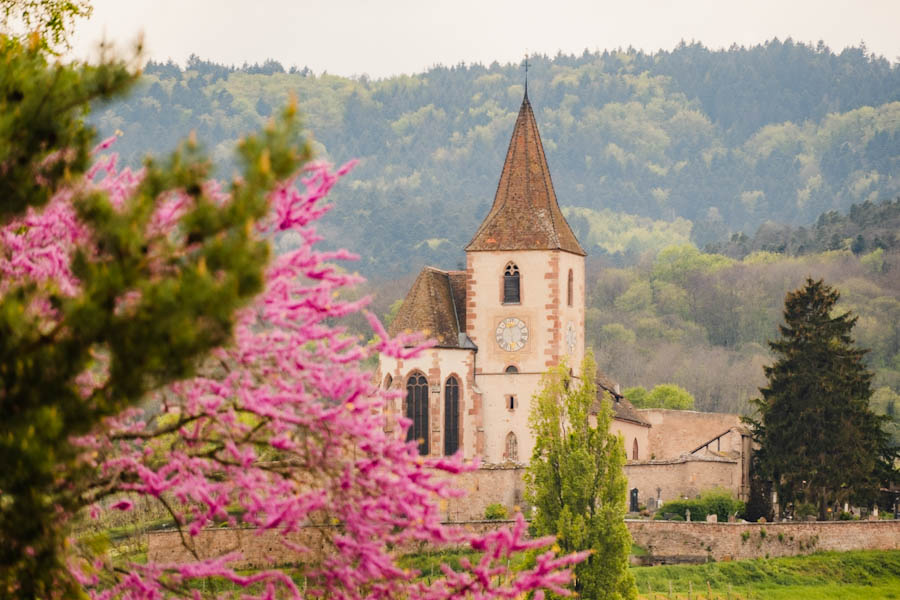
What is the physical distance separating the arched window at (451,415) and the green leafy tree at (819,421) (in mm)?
10390

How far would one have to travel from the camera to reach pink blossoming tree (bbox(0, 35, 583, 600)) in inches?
376

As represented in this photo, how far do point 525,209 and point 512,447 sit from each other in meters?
8.80

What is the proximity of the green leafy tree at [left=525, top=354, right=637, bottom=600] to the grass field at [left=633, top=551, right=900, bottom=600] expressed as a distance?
4.14 m

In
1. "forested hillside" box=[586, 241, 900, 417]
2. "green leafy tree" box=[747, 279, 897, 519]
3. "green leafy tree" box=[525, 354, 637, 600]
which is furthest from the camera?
"forested hillside" box=[586, 241, 900, 417]

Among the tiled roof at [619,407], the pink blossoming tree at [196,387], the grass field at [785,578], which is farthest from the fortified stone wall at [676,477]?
the pink blossoming tree at [196,387]

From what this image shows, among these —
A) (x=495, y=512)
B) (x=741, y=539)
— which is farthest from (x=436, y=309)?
(x=741, y=539)

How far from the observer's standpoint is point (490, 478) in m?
55.5

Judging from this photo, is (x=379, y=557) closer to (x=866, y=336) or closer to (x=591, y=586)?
(x=591, y=586)

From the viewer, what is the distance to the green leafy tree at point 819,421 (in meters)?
56.2

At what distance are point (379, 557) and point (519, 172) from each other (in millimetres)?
51627

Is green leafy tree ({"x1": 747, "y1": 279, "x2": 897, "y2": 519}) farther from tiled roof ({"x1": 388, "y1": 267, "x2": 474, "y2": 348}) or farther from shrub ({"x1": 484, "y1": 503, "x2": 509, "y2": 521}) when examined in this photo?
tiled roof ({"x1": 388, "y1": 267, "x2": 474, "y2": 348})

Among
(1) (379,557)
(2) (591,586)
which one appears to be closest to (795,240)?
(2) (591,586)

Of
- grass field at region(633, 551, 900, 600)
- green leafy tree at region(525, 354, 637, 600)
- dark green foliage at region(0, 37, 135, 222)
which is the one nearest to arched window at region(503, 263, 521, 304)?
green leafy tree at region(525, 354, 637, 600)

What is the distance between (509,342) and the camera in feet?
197
